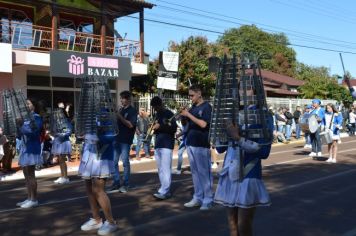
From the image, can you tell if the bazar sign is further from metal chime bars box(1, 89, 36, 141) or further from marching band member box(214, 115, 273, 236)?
marching band member box(214, 115, 273, 236)

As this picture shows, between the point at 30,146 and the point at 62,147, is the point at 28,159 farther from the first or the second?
the point at 62,147

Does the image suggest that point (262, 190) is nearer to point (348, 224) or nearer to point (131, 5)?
point (348, 224)

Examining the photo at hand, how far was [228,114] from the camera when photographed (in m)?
4.59

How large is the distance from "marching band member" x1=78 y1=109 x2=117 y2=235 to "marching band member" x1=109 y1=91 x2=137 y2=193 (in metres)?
2.16

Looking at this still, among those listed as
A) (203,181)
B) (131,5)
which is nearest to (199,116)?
(203,181)

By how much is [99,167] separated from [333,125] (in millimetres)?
9946

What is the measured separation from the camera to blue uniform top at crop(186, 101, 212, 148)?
7668mm

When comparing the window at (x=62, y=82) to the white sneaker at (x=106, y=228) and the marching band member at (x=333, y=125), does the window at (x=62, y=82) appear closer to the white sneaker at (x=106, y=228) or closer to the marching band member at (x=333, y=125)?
Answer: the marching band member at (x=333, y=125)

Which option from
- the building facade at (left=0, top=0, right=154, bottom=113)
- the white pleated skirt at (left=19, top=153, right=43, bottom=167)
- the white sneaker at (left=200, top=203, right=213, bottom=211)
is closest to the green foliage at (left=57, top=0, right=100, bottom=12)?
the building facade at (left=0, top=0, right=154, bottom=113)

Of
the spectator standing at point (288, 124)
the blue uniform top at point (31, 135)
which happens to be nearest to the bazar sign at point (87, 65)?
the spectator standing at point (288, 124)

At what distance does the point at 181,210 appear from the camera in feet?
25.9

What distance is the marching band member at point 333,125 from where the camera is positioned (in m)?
14.4

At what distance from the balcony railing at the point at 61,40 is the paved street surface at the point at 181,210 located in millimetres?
9849

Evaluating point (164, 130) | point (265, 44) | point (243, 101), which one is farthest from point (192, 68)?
point (265, 44)
